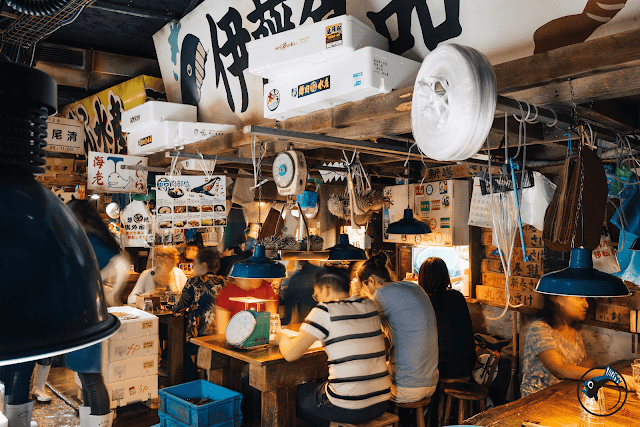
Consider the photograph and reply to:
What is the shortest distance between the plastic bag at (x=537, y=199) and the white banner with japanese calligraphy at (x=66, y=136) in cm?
727

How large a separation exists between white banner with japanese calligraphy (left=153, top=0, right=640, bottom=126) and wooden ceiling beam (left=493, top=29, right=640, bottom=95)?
16.6 inches

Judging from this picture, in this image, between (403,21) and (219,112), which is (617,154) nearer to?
(403,21)

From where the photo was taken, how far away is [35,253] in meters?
0.75

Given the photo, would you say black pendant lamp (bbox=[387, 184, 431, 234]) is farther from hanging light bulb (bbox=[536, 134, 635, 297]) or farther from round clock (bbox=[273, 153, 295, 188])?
hanging light bulb (bbox=[536, 134, 635, 297])

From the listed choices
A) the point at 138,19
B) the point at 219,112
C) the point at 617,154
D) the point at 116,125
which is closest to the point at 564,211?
the point at 617,154

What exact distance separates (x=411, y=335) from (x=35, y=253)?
372cm

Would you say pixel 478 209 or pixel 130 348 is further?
pixel 130 348

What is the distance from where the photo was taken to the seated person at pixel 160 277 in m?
7.34

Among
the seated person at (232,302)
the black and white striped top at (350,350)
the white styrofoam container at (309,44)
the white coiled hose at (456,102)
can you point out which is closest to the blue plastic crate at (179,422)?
the black and white striped top at (350,350)

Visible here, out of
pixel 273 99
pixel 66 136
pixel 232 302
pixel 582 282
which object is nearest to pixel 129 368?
pixel 232 302

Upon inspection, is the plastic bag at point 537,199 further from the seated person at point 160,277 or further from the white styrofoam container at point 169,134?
the seated person at point 160,277

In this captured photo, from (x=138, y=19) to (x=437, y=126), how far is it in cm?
561

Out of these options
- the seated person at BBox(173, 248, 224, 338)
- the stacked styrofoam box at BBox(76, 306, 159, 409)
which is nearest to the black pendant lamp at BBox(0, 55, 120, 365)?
the stacked styrofoam box at BBox(76, 306, 159, 409)

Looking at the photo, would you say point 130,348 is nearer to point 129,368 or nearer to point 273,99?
point 129,368
